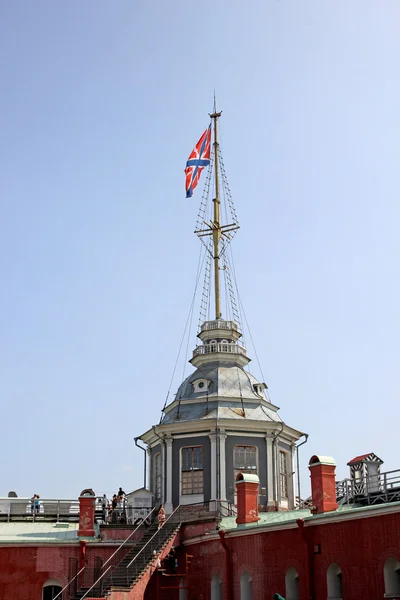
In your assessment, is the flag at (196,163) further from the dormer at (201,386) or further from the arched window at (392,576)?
the arched window at (392,576)

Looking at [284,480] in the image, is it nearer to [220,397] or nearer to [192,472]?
[192,472]

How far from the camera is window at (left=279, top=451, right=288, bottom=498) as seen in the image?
3828 centimetres

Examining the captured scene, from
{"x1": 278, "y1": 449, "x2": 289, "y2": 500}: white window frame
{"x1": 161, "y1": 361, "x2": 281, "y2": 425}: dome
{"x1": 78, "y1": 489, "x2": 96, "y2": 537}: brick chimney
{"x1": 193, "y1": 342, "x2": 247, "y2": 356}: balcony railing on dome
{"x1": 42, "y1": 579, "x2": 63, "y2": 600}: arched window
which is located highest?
{"x1": 193, "y1": 342, "x2": 247, "y2": 356}: balcony railing on dome

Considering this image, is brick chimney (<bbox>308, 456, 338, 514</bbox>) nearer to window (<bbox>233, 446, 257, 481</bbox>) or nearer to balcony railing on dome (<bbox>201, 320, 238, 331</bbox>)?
window (<bbox>233, 446, 257, 481</bbox>)

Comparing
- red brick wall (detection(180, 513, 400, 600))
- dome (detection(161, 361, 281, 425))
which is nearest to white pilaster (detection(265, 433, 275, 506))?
dome (detection(161, 361, 281, 425))

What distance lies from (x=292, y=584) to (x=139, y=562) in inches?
305

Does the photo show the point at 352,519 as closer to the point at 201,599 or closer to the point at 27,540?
the point at 201,599

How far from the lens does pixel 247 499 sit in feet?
97.1

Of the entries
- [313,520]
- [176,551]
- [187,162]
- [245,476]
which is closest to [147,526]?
[176,551]

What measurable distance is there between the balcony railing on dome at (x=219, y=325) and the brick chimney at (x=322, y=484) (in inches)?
650

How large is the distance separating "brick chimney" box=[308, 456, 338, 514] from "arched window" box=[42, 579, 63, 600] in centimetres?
1333

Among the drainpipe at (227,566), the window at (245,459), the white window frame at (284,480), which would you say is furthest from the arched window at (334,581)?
the white window frame at (284,480)

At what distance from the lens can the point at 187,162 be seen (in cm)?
4572

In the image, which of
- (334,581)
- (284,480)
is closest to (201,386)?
(284,480)
